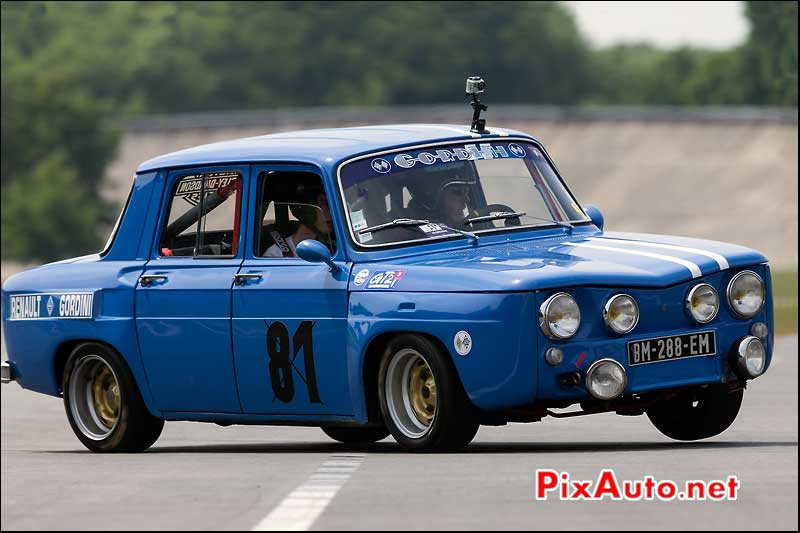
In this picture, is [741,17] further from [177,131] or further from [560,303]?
[177,131]

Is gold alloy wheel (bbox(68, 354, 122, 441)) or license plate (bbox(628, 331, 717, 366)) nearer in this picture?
license plate (bbox(628, 331, 717, 366))

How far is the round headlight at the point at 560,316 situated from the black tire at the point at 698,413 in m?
1.32

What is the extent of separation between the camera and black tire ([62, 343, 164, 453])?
1287 cm

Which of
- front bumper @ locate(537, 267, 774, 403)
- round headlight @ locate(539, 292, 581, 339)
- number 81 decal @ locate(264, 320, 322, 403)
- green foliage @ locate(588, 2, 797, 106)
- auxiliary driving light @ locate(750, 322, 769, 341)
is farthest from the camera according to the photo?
green foliage @ locate(588, 2, 797, 106)

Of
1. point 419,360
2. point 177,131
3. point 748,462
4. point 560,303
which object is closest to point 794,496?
point 748,462

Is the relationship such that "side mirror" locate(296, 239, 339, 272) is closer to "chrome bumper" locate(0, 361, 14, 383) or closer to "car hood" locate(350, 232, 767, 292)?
"car hood" locate(350, 232, 767, 292)

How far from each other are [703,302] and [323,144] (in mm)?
2516

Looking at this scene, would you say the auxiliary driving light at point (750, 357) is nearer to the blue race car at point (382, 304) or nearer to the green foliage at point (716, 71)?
the blue race car at point (382, 304)

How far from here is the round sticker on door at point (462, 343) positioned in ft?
34.9

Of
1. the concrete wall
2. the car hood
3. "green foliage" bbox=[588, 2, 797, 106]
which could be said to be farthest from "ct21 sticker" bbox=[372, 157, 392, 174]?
the concrete wall

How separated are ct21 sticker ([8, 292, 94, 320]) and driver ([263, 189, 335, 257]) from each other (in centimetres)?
154

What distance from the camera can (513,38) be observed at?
263 feet

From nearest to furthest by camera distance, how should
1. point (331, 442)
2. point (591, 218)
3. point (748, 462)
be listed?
point (748, 462)
point (591, 218)
point (331, 442)

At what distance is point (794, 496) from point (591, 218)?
460 cm
